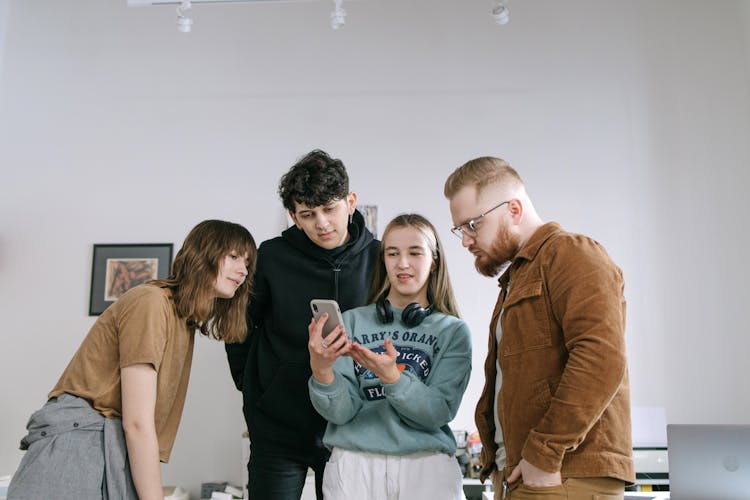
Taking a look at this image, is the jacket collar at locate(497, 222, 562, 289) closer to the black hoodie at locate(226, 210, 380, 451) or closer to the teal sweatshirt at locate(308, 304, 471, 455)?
the teal sweatshirt at locate(308, 304, 471, 455)

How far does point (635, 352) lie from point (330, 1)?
9.28ft

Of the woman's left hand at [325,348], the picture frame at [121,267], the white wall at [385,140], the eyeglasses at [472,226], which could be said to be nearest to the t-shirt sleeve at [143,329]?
the woman's left hand at [325,348]

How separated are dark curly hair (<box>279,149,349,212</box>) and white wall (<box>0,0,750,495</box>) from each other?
171 centimetres

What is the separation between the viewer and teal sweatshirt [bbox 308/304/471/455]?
1.61 m

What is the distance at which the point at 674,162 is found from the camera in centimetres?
379

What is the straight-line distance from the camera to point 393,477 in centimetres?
160

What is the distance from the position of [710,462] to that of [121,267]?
10.4 feet

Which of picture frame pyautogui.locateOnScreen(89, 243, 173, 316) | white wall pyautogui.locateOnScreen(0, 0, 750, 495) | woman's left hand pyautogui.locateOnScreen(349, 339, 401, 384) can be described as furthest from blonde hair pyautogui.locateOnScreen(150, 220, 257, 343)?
picture frame pyautogui.locateOnScreen(89, 243, 173, 316)

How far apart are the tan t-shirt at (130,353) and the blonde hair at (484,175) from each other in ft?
2.73

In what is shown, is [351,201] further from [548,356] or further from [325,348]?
[548,356]

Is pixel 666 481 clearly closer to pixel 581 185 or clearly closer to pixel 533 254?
pixel 581 185

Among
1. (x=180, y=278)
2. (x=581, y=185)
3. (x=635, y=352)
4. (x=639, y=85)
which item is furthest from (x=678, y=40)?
(x=180, y=278)

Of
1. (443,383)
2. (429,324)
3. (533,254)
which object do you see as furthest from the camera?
(429,324)

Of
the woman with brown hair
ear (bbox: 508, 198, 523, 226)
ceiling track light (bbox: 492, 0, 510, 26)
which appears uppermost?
ceiling track light (bbox: 492, 0, 510, 26)
